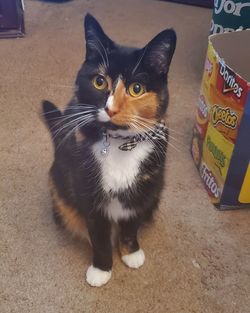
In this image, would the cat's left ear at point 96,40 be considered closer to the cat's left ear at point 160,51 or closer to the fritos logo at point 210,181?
the cat's left ear at point 160,51

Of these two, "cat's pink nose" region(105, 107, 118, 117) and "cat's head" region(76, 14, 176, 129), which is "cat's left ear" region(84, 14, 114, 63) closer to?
"cat's head" region(76, 14, 176, 129)

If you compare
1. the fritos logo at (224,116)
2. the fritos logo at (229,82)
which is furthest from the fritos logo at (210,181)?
the fritos logo at (229,82)

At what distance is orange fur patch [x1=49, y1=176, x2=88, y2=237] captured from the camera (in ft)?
3.50

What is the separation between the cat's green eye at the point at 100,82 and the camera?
817mm

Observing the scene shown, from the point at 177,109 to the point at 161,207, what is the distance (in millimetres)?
510

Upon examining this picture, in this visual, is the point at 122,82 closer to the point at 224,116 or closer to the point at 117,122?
the point at 117,122

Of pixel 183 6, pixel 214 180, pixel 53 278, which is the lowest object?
pixel 53 278

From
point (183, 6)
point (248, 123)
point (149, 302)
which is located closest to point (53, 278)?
Result: point (149, 302)

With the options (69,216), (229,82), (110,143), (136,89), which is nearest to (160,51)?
(136,89)

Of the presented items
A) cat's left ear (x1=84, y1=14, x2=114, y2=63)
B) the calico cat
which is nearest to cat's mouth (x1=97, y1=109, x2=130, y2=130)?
the calico cat

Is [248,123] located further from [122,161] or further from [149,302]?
[149,302]

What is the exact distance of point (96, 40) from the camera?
833 mm

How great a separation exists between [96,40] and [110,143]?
22 centimetres

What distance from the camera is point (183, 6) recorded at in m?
2.36
